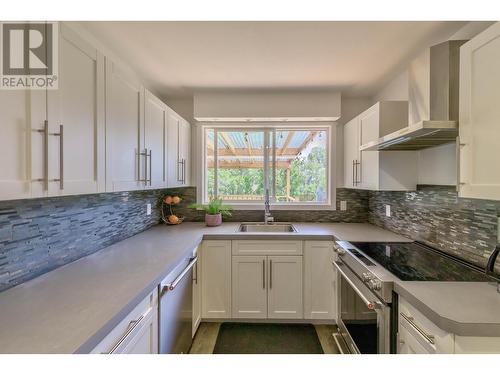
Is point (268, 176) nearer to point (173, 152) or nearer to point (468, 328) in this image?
point (173, 152)

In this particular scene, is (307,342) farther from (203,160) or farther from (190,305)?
(203,160)

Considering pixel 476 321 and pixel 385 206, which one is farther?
pixel 385 206

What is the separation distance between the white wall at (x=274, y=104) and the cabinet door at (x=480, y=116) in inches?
60.3

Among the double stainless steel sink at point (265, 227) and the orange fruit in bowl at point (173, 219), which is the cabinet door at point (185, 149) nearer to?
the orange fruit in bowl at point (173, 219)

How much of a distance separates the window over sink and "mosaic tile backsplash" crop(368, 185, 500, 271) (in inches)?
34.8

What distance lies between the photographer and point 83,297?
105 centimetres

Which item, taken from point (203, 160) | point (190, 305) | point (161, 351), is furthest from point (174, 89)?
point (161, 351)

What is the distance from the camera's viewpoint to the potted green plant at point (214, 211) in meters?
2.71

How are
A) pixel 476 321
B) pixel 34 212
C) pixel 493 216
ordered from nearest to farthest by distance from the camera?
pixel 476 321 → pixel 34 212 → pixel 493 216

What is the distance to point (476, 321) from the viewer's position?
0.92 meters

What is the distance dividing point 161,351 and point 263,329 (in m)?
1.16

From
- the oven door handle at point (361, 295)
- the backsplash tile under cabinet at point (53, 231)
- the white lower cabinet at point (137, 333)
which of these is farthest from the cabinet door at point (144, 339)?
the oven door handle at point (361, 295)

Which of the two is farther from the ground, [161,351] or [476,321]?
[476,321]

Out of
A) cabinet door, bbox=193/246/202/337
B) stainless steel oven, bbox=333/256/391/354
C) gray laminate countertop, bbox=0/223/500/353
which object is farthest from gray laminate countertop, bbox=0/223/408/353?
stainless steel oven, bbox=333/256/391/354
